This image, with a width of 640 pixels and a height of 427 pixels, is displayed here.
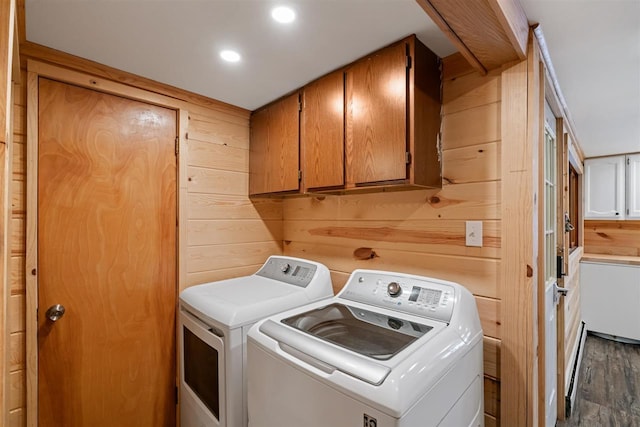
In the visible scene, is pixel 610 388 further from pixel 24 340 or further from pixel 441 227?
pixel 24 340

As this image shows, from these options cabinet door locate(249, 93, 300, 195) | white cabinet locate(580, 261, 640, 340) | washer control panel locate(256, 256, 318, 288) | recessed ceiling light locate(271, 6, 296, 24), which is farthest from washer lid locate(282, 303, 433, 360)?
white cabinet locate(580, 261, 640, 340)

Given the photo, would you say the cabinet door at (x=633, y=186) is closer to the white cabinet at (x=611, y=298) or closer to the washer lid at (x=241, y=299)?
the white cabinet at (x=611, y=298)

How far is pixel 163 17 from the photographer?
118 cm

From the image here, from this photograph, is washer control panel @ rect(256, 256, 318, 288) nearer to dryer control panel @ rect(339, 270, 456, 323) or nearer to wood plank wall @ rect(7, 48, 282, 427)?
wood plank wall @ rect(7, 48, 282, 427)

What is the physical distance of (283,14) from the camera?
1168 mm

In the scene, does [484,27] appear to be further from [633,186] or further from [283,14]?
[633,186]

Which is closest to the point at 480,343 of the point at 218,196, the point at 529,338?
the point at 529,338

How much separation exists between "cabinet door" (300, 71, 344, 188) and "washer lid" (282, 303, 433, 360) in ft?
2.10

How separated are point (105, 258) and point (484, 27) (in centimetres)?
199

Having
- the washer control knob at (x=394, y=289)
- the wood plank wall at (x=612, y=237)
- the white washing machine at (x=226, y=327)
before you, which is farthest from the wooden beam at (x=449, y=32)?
the wood plank wall at (x=612, y=237)

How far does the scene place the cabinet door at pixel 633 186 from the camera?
3.29 meters

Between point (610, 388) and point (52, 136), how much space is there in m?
4.31

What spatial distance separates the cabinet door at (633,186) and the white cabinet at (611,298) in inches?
23.7

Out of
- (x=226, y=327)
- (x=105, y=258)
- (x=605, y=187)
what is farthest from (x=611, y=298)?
(x=105, y=258)
